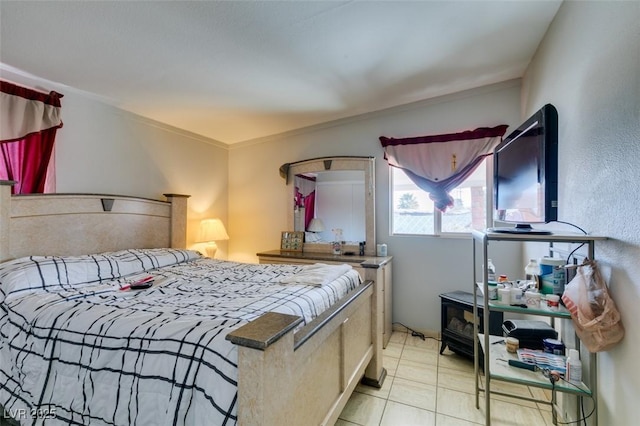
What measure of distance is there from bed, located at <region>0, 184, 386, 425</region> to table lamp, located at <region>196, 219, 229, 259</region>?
1.14m

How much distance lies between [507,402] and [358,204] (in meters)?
2.13

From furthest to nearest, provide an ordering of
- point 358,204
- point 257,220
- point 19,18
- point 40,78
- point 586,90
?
point 257,220
point 358,204
point 40,78
point 19,18
point 586,90

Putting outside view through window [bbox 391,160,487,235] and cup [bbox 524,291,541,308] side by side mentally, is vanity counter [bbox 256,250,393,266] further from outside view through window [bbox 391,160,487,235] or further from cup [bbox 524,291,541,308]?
cup [bbox 524,291,541,308]

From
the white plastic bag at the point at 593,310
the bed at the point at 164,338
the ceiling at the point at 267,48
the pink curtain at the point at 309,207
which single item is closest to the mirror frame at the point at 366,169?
the pink curtain at the point at 309,207

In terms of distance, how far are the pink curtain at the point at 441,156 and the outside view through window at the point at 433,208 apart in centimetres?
11

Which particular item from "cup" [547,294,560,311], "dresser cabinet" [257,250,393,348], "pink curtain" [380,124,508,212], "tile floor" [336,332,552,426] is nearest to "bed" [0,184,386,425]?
"tile floor" [336,332,552,426]

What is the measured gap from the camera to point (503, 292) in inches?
58.9

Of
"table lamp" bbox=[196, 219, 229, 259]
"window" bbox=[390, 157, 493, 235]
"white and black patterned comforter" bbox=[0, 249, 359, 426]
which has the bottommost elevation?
"white and black patterned comforter" bbox=[0, 249, 359, 426]

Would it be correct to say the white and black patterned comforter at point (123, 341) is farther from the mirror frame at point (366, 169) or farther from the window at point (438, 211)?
the window at point (438, 211)

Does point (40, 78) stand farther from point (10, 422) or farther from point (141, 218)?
point (10, 422)

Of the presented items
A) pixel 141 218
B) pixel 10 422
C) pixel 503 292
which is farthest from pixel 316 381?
pixel 141 218

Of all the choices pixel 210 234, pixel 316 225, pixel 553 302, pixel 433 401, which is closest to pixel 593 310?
pixel 553 302

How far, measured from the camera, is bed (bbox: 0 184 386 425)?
3.05 feet

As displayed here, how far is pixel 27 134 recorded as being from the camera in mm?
2189
